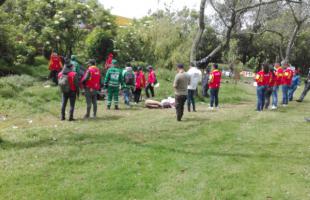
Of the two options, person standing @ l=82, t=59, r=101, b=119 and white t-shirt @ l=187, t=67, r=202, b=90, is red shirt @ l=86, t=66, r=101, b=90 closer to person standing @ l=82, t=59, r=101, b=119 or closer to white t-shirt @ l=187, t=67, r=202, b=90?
person standing @ l=82, t=59, r=101, b=119

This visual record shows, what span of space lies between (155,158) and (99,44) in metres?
16.9

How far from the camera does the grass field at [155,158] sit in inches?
258

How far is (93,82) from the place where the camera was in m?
12.9

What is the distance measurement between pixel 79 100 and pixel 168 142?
26.9 feet

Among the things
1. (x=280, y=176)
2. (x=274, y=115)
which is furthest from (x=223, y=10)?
(x=280, y=176)

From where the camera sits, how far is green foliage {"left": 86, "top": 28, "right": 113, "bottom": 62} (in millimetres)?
23797

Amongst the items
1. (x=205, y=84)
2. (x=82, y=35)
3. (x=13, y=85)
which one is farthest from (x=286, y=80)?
(x=82, y=35)

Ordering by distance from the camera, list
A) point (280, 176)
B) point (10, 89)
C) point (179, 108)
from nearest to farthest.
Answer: point (280, 176)
point (179, 108)
point (10, 89)

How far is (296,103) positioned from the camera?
765 inches

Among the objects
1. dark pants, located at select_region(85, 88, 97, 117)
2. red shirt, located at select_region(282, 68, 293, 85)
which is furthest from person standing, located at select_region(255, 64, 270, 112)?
dark pants, located at select_region(85, 88, 97, 117)

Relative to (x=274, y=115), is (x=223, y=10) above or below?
above

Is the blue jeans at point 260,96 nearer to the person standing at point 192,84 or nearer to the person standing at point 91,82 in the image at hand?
the person standing at point 192,84

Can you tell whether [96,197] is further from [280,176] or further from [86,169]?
[280,176]

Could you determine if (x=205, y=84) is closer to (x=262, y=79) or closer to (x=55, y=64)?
(x=262, y=79)
